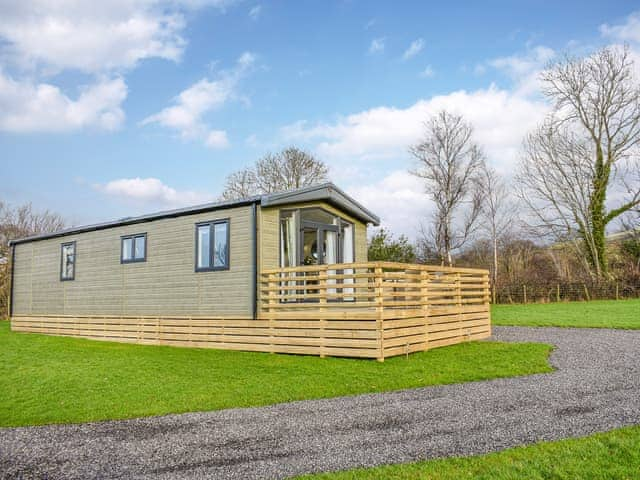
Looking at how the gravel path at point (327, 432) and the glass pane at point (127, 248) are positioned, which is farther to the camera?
the glass pane at point (127, 248)

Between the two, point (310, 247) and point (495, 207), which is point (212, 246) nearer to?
point (310, 247)

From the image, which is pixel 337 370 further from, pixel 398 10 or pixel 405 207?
pixel 405 207

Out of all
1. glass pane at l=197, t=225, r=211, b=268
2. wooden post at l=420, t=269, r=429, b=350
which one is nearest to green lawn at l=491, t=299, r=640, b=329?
wooden post at l=420, t=269, r=429, b=350

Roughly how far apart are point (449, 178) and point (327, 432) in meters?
26.5

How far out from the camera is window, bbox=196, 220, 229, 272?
35.8ft

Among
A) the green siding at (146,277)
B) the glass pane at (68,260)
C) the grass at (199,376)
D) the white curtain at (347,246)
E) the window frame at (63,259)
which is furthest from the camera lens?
the glass pane at (68,260)

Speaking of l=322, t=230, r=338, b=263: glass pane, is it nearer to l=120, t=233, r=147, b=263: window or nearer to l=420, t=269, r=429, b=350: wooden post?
l=420, t=269, r=429, b=350: wooden post

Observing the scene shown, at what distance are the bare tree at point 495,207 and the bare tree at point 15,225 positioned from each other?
84.6 ft

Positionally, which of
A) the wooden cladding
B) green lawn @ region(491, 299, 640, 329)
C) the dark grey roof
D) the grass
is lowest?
the grass

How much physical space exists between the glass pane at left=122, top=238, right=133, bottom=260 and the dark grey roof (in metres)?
0.45

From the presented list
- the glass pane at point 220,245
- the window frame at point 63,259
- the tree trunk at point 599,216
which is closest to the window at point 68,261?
the window frame at point 63,259

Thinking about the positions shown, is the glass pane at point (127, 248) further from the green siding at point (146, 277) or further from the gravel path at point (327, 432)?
the gravel path at point (327, 432)

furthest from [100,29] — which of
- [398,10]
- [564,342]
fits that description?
[564,342]

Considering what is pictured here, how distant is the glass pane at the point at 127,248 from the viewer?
42.7 feet
